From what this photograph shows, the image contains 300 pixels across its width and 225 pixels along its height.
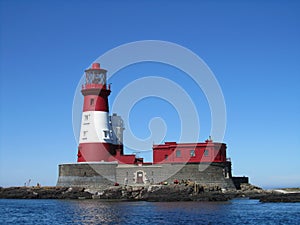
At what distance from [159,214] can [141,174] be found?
16.1 metres

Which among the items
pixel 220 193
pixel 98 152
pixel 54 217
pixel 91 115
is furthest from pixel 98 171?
pixel 54 217

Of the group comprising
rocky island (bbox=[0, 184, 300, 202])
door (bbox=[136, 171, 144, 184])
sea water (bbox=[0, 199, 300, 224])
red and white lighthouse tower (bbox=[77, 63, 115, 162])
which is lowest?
sea water (bbox=[0, 199, 300, 224])

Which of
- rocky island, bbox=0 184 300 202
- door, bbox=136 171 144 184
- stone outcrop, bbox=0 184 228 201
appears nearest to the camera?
rocky island, bbox=0 184 300 202

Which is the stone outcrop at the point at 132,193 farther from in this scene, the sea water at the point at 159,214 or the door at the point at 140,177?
the sea water at the point at 159,214

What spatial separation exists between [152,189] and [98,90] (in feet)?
37.9

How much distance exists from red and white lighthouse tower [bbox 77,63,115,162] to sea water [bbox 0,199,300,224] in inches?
401

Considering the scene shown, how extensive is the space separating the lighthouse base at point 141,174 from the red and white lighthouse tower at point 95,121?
1.26m

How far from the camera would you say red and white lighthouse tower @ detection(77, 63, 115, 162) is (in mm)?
46594

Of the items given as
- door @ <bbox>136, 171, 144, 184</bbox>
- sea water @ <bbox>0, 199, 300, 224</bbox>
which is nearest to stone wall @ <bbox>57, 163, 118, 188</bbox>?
door @ <bbox>136, 171, 144, 184</bbox>

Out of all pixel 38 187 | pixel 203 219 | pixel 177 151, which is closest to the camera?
Result: pixel 203 219

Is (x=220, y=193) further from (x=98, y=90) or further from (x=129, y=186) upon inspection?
(x=98, y=90)

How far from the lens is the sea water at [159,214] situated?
Result: 26734 millimetres

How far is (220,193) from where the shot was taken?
141 ft

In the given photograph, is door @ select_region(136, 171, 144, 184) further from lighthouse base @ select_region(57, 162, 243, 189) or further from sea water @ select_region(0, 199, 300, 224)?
sea water @ select_region(0, 199, 300, 224)
